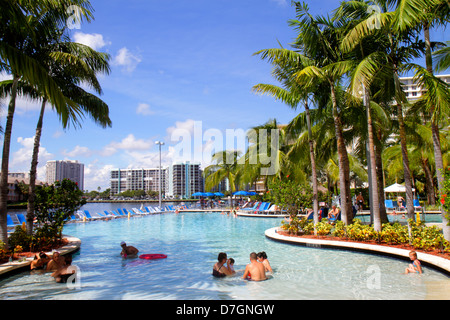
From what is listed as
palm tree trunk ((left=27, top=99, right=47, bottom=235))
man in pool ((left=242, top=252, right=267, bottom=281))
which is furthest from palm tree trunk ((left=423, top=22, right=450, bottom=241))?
palm tree trunk ((left=27, top=99, right=47, bottom=235))

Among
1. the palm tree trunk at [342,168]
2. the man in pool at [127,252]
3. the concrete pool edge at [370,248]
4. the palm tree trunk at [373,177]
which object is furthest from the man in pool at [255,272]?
the palm tree trunk at [342,168]

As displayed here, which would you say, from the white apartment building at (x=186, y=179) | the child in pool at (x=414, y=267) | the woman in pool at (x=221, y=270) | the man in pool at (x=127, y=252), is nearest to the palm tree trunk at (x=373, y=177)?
the child in pool at (x=414, y=267)

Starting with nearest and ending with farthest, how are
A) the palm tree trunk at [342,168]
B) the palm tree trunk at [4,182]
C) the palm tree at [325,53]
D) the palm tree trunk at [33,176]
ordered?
the palm tree trunk at [4,182] → the palm tree trunk at [33,176] → the palm tree at [325,53] → the palm tree trunk at [342,168]

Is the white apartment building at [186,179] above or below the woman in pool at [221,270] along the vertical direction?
above

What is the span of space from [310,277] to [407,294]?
6.90ft

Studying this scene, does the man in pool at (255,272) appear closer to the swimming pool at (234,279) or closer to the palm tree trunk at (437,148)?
the swimming pool at (234,279)

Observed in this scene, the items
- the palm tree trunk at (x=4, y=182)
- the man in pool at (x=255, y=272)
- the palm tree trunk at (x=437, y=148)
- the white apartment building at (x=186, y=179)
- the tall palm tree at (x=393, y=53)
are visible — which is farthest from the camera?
the white apartment building at (x=186, y=179)

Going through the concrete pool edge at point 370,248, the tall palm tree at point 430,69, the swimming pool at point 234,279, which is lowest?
the swimming pool at point 234,279

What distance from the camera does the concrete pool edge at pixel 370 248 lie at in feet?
24.6

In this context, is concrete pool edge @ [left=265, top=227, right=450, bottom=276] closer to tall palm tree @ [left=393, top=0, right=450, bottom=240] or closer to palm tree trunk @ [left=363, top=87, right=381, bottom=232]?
palm tree trunk @ [left=363, top=87, right=381, bottom=232]

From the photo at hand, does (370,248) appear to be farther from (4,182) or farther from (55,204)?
(4,182)

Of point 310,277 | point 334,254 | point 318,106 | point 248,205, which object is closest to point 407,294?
point 310,277

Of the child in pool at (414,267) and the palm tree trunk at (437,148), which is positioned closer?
the child in pool at (414,267)

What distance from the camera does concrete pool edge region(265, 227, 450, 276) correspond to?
295 inches
